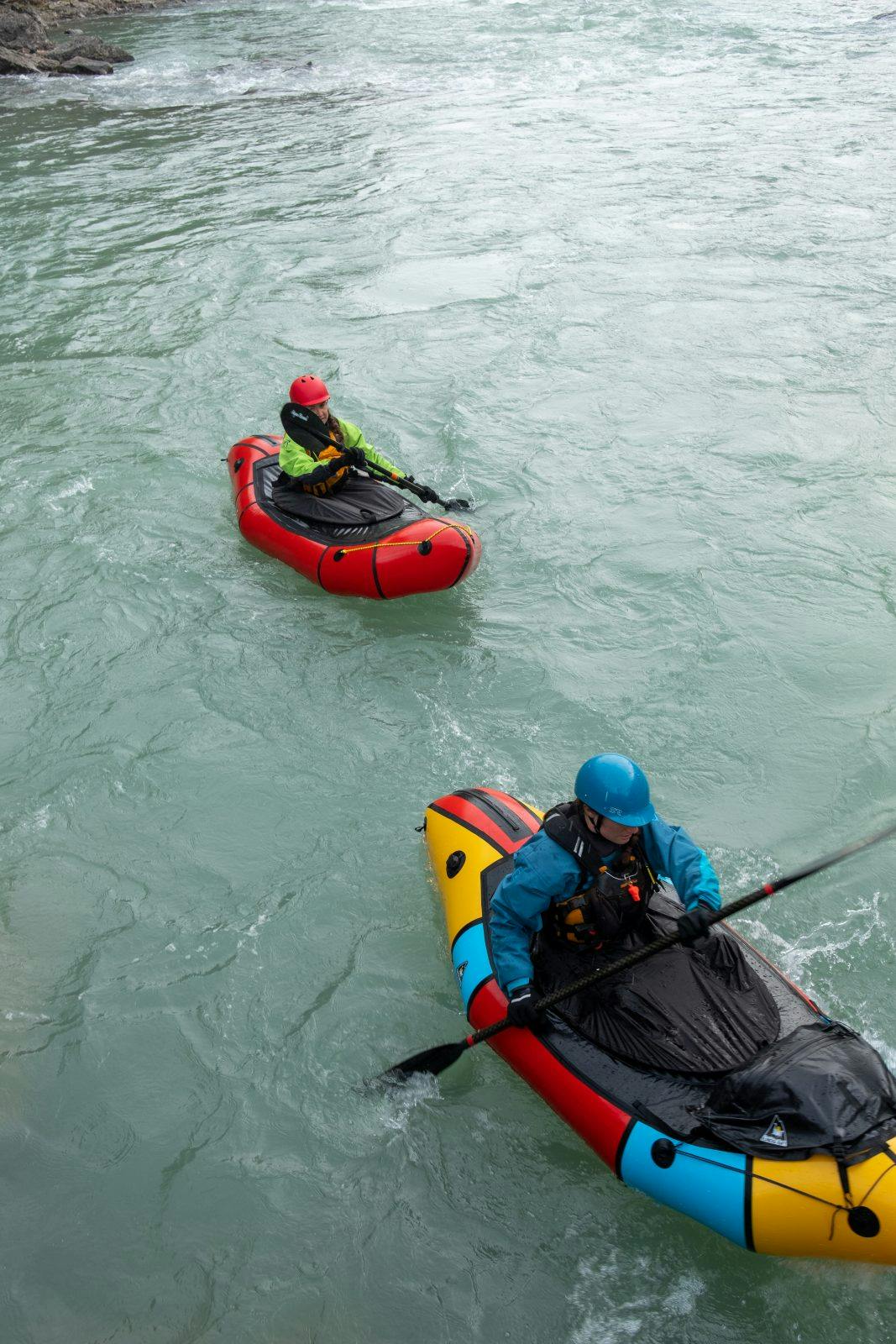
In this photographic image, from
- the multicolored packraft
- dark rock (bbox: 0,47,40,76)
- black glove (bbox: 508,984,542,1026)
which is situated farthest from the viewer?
dark rock (bbox: 0,47,40,76)

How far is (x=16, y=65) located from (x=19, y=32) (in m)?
1.75

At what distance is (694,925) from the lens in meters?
3.49

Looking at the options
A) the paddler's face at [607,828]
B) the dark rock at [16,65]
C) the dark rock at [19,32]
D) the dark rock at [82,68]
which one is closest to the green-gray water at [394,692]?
the paddler's face at [607,828]

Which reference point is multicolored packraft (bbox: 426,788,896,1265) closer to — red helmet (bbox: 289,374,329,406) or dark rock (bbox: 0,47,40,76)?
red helmet (bbox: 289,374,329,406)

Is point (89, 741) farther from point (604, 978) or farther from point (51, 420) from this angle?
point (51, 420)

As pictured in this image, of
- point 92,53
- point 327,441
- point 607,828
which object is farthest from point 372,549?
point 92,53

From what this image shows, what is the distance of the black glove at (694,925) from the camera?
11.4 ft

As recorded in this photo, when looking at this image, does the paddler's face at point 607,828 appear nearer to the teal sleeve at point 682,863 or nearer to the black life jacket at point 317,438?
the teal sleeve at point 682,863

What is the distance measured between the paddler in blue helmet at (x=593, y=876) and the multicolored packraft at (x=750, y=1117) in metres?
0.20

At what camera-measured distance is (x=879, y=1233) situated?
116 inches

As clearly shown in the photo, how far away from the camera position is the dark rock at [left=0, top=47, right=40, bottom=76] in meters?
20.9

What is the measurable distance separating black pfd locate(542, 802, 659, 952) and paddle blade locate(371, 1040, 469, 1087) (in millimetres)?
547

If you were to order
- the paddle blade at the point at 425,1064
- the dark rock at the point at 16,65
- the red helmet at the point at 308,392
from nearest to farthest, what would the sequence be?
the paddle blade at the point at 425,1064 < the red helmet at the point at 308,392 < the dark rock at the point at 16,65

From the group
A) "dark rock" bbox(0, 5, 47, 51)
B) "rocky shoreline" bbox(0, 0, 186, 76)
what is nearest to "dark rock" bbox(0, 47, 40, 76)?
"rocky shoreline" bbox(0, 0, 186, 76)
